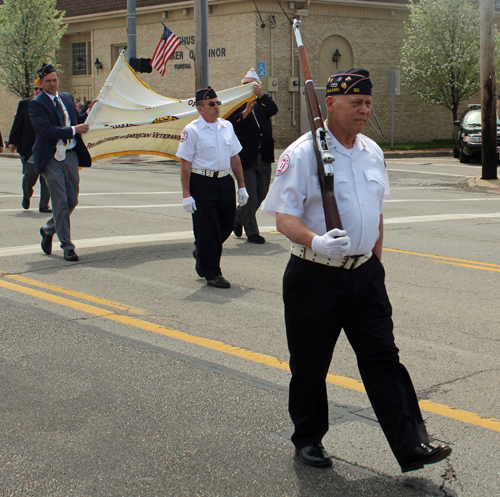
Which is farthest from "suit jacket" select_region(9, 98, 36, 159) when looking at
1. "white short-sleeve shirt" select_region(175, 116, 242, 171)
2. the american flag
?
the american flag

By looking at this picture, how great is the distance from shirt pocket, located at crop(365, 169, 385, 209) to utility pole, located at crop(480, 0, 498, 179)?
15.1 m

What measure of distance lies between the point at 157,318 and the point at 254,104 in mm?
Result: 4378

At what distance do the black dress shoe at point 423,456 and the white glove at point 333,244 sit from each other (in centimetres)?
90

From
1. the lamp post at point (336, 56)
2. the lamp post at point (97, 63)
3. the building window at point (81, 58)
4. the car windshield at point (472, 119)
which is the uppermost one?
the building window at point (81, 58)

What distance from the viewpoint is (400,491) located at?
3338 mm

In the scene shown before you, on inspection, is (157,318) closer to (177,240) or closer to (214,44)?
(177,240)

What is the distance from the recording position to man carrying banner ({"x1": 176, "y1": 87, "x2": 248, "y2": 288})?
7.42 metres

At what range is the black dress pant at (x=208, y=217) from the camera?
744 cm

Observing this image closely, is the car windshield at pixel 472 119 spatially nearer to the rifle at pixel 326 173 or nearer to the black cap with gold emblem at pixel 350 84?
the black cap with gold emblem at pixel 350 84

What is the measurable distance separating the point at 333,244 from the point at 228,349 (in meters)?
2.32

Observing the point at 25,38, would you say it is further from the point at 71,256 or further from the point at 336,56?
the point at 71,256

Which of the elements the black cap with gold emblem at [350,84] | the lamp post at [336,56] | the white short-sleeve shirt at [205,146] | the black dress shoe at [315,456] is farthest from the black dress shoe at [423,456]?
the lamp post at [336,56]

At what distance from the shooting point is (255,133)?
9.83m

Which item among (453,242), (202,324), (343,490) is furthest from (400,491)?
(453,242)
